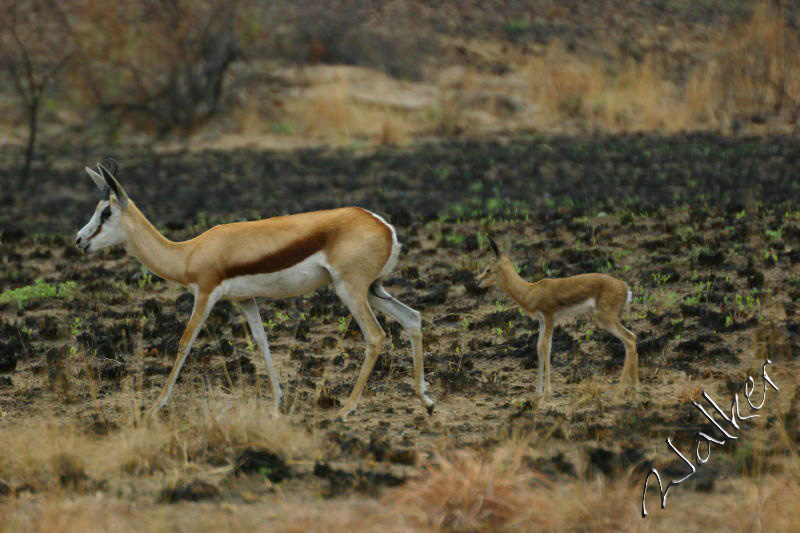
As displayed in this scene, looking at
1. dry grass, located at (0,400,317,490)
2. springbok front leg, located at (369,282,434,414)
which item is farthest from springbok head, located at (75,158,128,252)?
springbok front leg, located at (369,282,434,414)

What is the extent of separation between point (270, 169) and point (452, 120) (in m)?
5.93

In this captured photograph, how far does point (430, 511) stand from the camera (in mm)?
6406

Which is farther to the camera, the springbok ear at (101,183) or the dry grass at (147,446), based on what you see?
the springbok ear at (101,183)

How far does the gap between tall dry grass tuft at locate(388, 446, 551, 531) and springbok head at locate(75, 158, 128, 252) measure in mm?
3639

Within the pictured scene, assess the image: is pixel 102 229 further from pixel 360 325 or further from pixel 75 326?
pixel 75 326

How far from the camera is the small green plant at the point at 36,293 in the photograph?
42.8ft

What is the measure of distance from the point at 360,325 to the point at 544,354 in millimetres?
1511

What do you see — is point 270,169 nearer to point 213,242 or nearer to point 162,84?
point 162,84

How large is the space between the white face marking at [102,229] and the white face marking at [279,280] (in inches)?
40.9

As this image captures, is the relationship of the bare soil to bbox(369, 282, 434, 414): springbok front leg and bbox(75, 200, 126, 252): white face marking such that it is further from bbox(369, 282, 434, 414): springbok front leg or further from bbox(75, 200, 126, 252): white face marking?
bbox(75, 200, 126, 252): white face marking

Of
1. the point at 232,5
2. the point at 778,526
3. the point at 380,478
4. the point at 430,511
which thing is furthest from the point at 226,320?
Result: the point at 232,5

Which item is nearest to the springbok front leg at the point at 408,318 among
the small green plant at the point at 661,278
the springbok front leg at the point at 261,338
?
the springbok front leg at the point at 261,338

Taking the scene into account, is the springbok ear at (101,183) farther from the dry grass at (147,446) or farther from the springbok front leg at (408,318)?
the springbok front leg at (408,318)

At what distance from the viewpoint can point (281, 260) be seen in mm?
8641
